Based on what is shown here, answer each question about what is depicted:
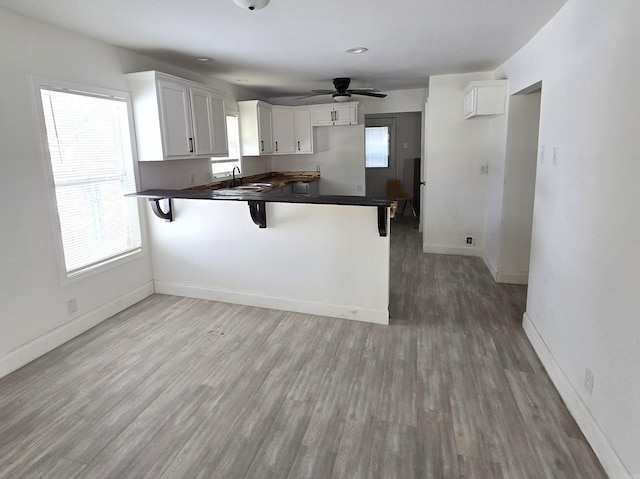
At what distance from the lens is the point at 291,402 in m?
2.30

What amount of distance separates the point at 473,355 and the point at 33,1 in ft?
12.1

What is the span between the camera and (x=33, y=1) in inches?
93.7

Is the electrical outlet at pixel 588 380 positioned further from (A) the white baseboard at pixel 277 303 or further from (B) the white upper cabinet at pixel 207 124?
(B) the white upper cabinet at pixel 207 124

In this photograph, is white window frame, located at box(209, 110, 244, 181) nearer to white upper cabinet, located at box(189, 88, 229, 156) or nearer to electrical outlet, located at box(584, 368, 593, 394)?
white upper cabinet, located at box(189, 88, 229, 156)

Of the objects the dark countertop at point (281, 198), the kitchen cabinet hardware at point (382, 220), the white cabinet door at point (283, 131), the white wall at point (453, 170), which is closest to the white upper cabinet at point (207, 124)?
the dark countertop at point (281, 198)

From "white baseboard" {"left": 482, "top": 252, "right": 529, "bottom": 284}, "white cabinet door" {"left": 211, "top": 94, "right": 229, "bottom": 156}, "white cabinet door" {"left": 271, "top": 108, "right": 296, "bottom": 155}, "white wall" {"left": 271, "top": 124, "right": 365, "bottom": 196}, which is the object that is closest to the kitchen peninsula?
"white cabinet door" {"left": 211, "top": 94, "right": 229, "bottom": 156}

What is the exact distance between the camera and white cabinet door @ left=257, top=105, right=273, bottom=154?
5.92m

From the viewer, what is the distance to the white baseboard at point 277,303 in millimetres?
3350

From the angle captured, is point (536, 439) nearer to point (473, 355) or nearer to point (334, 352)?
point (473, 355)

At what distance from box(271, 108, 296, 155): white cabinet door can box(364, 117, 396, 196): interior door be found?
2230mm

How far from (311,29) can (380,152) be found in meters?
5.58

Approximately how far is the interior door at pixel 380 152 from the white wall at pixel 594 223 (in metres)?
5.48

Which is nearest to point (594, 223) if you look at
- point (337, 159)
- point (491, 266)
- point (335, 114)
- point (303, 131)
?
point (491, 266)

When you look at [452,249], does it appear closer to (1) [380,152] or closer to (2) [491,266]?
(2) [491,266]
